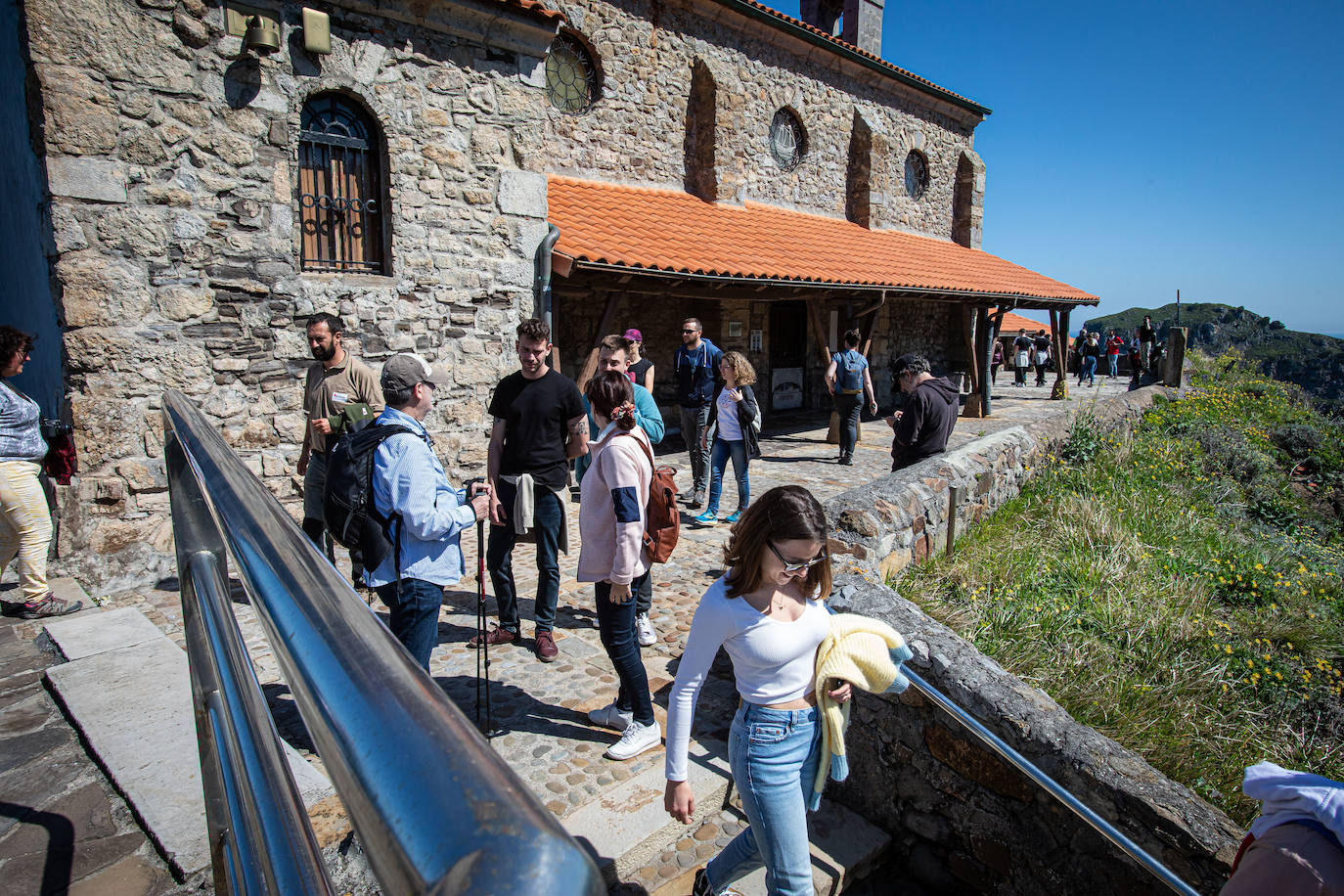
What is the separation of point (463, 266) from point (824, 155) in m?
9.94

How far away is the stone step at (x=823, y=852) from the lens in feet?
9.27

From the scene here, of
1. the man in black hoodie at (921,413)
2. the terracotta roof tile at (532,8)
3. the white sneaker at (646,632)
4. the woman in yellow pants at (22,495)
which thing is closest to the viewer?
the woman in yellow pants at (22,495)

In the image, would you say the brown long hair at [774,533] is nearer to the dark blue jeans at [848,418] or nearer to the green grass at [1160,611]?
the green grass at [1160,611]

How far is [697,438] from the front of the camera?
7.18 metres

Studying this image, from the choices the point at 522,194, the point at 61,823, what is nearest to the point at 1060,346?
the point at 522,194

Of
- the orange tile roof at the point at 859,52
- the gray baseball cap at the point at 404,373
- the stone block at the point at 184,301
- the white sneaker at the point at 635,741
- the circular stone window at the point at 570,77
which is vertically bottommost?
the white sneaker at the point at 635,741

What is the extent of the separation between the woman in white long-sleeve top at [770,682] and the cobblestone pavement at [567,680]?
2.06 feet

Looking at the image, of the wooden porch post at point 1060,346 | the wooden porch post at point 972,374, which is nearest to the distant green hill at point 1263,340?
the wooden porch post at point 1060,346

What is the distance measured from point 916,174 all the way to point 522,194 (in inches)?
507

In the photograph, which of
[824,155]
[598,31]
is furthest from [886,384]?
[598,31]

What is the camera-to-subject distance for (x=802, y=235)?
12516mm

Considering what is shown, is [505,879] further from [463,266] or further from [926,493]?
[463,266]

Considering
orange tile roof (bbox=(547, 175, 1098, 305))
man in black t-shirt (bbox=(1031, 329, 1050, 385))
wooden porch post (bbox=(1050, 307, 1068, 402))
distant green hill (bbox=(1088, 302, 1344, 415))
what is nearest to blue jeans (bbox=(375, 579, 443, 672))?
orange tile roof (bbox=(547, 175, 1098, 305))

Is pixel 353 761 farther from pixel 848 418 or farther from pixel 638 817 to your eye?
pixel 848 418
